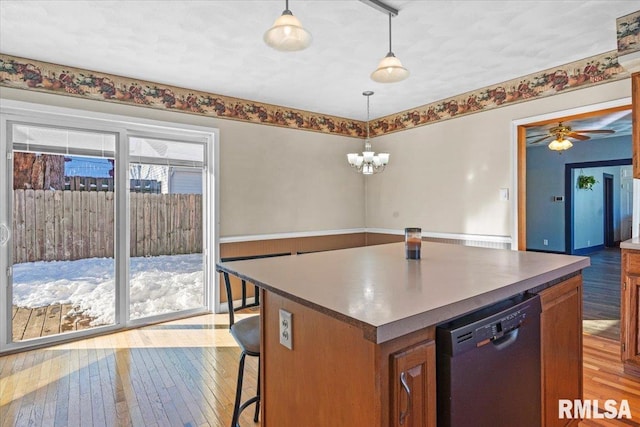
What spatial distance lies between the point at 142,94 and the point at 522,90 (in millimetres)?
3887

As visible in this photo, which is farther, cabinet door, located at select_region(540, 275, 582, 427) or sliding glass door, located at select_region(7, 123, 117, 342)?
sliding glass door, located at select_region(7, 123, 117, 342)

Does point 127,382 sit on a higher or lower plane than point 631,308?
lower

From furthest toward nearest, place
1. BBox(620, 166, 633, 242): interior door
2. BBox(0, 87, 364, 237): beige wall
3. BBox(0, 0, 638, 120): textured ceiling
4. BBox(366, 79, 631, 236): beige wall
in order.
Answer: BBox(620, 166, 633, 242): interior door → BBox(0, 87, 364, 237): beige wall → BBox(366, 79, 631, 236): beige wall → BBox(0, 0, 638, 120): textured ceiling

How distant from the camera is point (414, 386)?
101cm

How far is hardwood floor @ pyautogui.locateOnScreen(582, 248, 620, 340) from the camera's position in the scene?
3.40 meters

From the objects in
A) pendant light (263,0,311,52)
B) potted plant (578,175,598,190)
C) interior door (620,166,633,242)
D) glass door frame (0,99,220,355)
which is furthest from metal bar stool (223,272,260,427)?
interior door (620,166,633,242)

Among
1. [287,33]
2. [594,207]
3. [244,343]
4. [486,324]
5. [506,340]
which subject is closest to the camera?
[486,324]

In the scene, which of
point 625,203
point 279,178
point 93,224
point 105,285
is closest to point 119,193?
point 93,224

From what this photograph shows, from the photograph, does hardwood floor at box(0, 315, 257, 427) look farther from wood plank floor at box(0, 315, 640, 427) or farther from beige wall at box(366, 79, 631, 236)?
beige wall at box(366, 79, 631, 236)

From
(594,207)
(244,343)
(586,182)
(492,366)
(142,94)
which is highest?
(142,94)

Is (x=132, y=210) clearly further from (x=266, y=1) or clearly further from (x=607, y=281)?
(x=607, y=281)

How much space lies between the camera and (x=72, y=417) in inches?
82.9

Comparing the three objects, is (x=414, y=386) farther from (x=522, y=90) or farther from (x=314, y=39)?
(x=522, y=90)

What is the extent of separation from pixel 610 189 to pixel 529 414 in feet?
33.7
